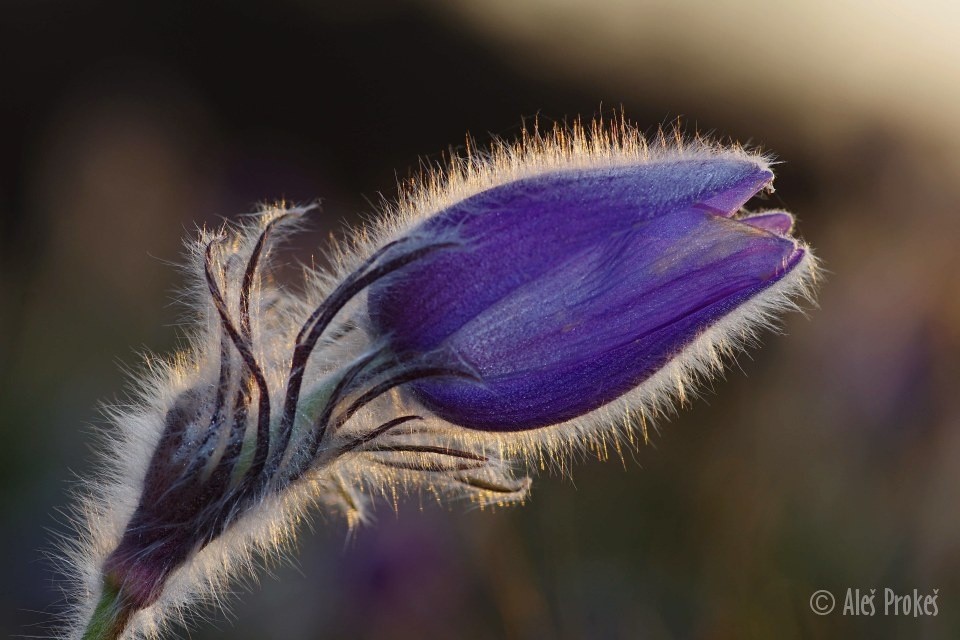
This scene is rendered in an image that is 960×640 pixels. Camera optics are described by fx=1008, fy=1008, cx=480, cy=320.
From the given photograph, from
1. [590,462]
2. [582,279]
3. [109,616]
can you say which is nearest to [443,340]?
[582,279]

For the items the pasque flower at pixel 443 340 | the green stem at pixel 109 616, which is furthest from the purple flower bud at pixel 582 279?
the green stem at pixel 109 616

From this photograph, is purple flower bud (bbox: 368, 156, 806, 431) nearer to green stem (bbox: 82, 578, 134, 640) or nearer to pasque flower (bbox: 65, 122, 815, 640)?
pasque flower (bbox: 65, 122, 815, 640)

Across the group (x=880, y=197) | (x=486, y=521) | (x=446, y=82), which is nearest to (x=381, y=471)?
(x=486, y=521)

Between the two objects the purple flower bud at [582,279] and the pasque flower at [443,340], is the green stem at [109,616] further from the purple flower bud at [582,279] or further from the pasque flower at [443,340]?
the purple flower bud at [582,279]

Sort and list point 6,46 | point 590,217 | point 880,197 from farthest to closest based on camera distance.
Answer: point 6,46, point 880,197, point 590,217

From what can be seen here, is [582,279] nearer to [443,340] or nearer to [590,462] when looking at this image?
[443,340]

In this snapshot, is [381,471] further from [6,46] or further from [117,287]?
[6,46]
